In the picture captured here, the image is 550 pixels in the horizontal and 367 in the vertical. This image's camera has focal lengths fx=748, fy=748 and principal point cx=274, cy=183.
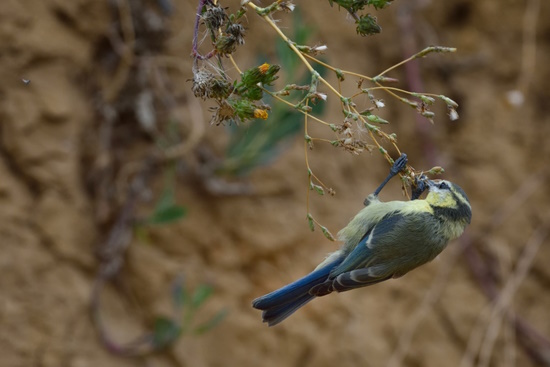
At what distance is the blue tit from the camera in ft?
8.38

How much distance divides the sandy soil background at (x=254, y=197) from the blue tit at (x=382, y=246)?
113 cm

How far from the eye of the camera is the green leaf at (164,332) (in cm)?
353

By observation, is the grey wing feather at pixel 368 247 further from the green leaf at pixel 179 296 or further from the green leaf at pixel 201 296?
the green leaf at pixel 179 296

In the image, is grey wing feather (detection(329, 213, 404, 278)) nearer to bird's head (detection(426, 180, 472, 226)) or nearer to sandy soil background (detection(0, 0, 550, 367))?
bird's head (detection(426, 180, 472, 226))

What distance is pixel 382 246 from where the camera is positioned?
8.57 ft

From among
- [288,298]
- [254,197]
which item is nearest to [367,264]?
[288,298]

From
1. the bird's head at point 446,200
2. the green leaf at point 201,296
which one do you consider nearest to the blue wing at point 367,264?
the bird's head at point 446,200

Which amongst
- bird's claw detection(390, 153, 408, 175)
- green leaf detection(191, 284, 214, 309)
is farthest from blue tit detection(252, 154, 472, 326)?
green leaf detection(191, 284, 214, 309)

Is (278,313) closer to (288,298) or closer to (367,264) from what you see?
(288,298)

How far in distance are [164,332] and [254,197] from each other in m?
0.87

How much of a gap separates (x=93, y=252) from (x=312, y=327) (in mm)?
1237

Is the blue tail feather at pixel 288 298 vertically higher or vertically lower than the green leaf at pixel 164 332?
higher

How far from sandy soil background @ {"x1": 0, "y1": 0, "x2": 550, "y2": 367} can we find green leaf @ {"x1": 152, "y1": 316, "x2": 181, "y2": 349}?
11 centimetres

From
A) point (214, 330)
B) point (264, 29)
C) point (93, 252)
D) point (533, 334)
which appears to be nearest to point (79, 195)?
point (93, 252)
